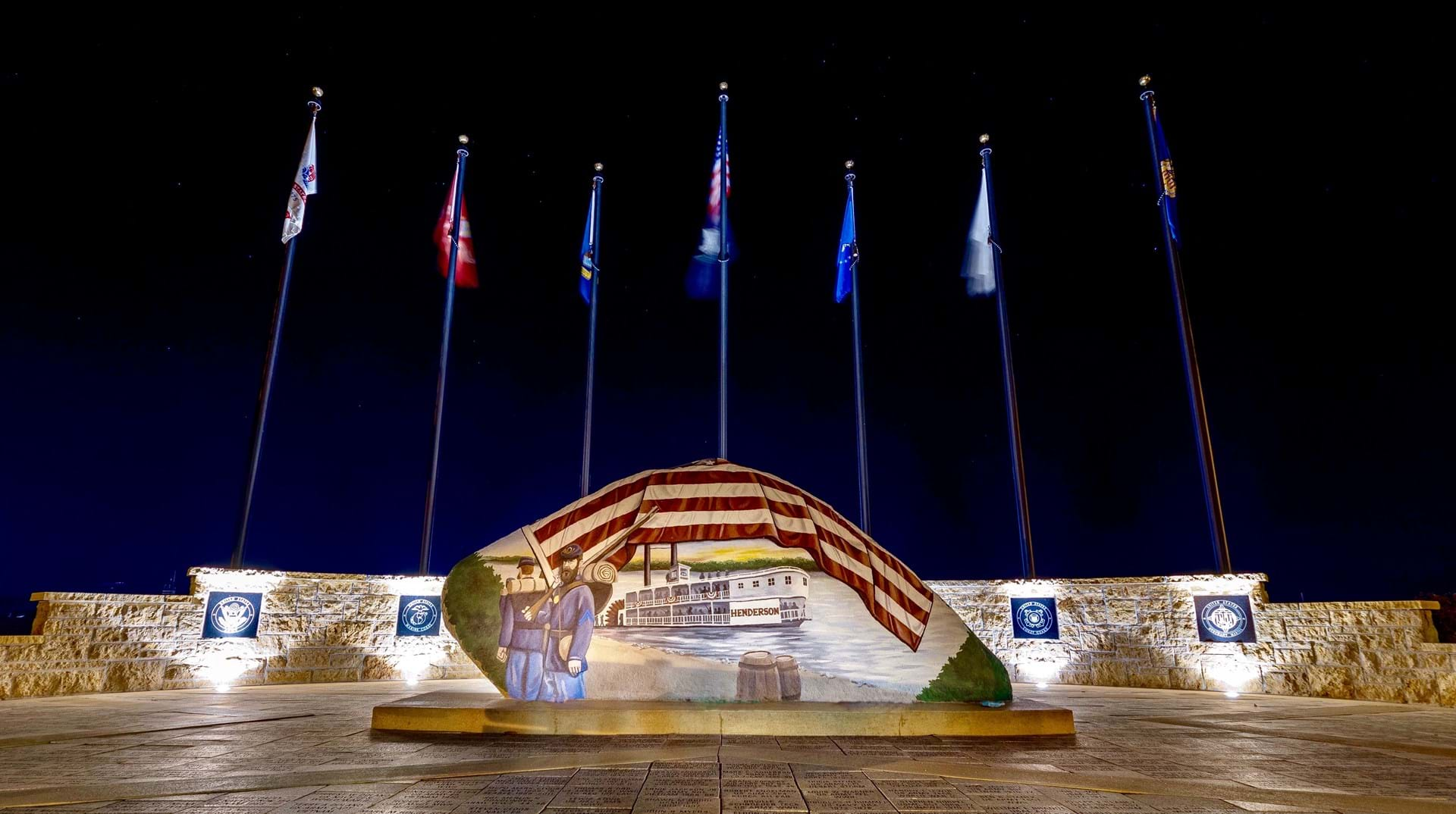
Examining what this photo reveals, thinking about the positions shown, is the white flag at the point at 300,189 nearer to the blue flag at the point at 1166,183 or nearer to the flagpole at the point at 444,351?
the flagpole at the point at 444,351

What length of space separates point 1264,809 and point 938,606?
4676 millimetres

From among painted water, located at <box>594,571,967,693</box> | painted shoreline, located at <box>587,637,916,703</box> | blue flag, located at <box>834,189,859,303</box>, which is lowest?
painted shoreline, located at <box>587,637,916,703</box>

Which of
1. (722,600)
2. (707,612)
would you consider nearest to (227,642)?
(707,612)

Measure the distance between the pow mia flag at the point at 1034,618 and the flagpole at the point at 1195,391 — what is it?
3.45m

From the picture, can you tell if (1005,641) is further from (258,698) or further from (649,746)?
(258,698)

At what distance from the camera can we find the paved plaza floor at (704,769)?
4676mm

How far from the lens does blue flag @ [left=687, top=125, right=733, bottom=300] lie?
60.2ft

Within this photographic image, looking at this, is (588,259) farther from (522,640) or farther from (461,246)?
(522,640)

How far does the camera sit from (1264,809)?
4.60 m

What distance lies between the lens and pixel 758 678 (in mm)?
8586

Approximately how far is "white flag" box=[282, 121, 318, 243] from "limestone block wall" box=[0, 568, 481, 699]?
7079 mm

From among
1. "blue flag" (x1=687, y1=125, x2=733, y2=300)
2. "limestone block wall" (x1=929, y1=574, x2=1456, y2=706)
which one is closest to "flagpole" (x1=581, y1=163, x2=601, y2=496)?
"blue flag" (x1=687, y1=125, x2=733, y2=300)

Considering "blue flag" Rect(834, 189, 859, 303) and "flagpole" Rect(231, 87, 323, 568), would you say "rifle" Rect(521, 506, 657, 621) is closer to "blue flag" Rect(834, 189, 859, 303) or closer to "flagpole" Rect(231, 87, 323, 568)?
"flagpole" Rect(231, 87, 323, 568)

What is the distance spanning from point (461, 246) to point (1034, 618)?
53.3ft
